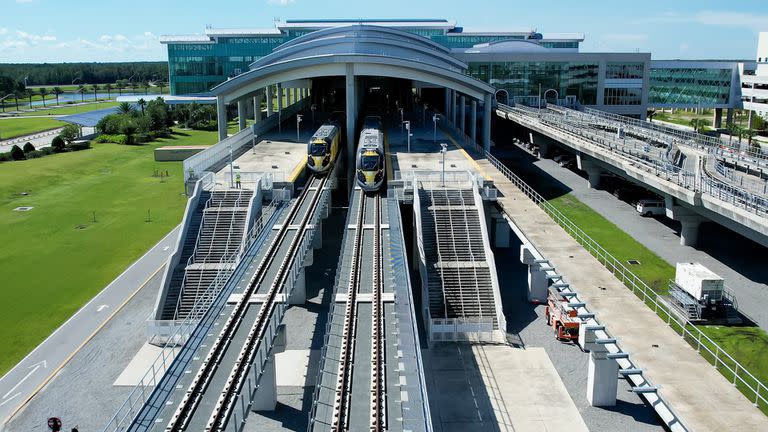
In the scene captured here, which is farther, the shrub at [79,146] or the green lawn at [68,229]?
the shrub at [79,146]

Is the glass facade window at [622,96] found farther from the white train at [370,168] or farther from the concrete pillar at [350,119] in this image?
the white train at [370,168]

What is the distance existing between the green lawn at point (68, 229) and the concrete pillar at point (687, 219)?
30.2 meters

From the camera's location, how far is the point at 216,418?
16453 mm

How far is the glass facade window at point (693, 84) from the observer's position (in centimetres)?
8694

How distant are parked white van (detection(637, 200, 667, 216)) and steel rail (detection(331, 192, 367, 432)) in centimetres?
2644

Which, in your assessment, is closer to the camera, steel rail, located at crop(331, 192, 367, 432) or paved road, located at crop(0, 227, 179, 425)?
steel rail, located at crop(331, 192, 367, 432)

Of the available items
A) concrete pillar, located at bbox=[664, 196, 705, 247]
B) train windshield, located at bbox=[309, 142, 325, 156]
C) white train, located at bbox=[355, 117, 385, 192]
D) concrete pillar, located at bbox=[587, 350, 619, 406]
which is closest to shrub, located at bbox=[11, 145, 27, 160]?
train windshield, located at bbox=[309, 142, 325, 156]

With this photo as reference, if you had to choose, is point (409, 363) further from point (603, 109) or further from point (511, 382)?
point (603, 109)

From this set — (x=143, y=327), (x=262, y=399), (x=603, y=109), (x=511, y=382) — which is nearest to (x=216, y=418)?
Result: (x=262, y=399)

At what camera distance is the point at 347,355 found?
64.0 ft

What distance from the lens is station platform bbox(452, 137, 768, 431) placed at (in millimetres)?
17953

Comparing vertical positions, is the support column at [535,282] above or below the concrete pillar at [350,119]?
below

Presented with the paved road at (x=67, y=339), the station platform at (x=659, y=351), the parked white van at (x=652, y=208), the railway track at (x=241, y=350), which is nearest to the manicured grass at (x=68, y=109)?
the paved road at (x=67, y=339)

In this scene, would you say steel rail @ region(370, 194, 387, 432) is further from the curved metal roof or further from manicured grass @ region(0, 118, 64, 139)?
manicured grass @ region(0, 118, 64, 139)
